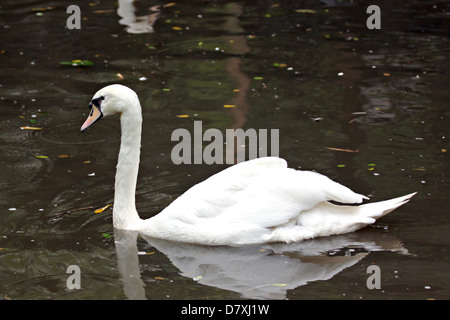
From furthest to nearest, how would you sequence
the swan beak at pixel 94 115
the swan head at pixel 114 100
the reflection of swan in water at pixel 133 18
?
the reflection of swan in water at pixel 133 18
the swan beak at pixel 94 115
the swan head at pixel 114 100

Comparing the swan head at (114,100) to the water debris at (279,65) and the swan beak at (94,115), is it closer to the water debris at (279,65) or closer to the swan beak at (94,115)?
the swan beak at (94,115)

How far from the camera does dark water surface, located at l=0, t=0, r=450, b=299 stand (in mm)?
6273

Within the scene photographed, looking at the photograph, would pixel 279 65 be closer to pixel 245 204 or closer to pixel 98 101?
pixel 98 101

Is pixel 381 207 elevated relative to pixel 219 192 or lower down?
lower down

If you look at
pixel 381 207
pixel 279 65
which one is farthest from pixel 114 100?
pixel 279 65

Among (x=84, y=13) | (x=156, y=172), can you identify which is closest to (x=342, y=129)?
(x=156, y=172)

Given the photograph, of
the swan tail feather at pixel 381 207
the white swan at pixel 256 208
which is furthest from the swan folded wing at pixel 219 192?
the swan tail feather at pixel 381 207

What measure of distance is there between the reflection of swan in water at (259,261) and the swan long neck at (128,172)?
12 cm

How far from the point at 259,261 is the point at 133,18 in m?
8.48

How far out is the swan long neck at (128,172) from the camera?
7.01 metres

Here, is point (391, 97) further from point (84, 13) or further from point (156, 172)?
point (84, 13)

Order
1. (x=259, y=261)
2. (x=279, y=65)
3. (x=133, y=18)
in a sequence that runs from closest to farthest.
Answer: (x=259, y=261)
(x=279, y=65)
(x=133, y=18)

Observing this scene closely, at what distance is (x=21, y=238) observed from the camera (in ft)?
22.5

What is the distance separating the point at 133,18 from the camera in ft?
46.2
